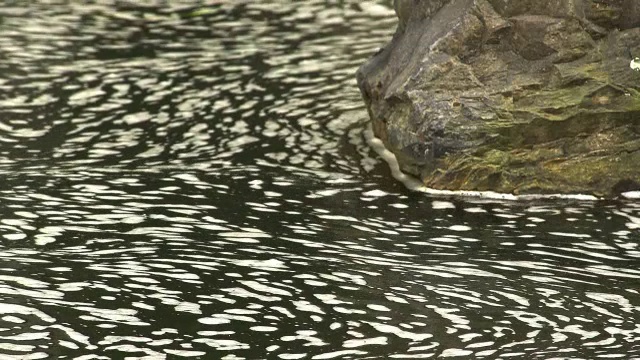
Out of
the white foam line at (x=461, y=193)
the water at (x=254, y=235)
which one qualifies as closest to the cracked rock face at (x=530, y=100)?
the white foam line at (x=461, y=193)

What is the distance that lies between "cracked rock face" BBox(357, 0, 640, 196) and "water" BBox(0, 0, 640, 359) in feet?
0.86

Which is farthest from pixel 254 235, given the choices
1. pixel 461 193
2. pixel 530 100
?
pixel 530 100

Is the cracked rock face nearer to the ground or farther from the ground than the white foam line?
farther from the ground

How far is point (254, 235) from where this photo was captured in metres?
8.63

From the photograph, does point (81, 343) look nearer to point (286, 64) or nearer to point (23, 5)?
point (286, 64)

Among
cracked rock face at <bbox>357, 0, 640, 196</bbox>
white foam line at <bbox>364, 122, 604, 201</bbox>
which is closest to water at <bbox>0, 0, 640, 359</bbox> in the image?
white foam line at <bbox>364, 122, 604, 201</bbox>

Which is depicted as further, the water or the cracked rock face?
the cracked rock face

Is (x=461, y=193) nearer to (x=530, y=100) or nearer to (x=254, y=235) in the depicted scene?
(x=530, y=100)

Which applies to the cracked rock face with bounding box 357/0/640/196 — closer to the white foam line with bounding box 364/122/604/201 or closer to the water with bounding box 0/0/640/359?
the white foam line with bounding box 364/122/604/201

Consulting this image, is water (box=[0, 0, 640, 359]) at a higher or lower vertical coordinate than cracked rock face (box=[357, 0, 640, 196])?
lower

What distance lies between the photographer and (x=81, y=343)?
6.65 m

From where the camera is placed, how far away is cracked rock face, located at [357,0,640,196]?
9.45 m

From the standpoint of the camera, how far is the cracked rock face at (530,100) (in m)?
9.45

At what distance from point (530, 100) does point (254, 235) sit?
2275mm
